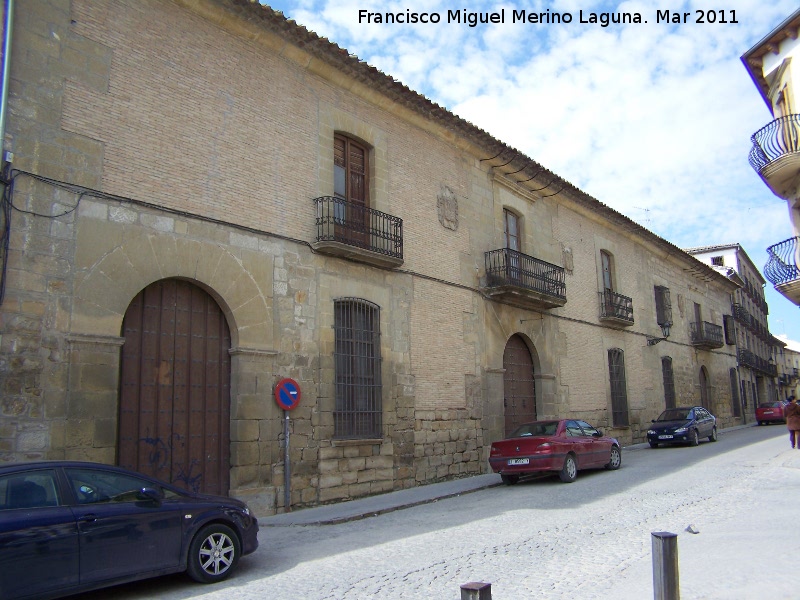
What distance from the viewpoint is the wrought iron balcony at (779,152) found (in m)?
15.0

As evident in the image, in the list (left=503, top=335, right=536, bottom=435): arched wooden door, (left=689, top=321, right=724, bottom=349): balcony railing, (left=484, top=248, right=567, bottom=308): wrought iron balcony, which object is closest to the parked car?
(left=689, top=321, right=724, bottom=349): balcony railing

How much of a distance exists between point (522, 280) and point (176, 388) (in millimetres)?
9037

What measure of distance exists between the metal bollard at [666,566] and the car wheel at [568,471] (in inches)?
336

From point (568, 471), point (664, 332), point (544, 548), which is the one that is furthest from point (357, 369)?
point (664, 332)

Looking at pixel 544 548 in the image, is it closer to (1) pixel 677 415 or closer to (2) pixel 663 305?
(1) pixel 677 415

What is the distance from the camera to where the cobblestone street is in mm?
5395

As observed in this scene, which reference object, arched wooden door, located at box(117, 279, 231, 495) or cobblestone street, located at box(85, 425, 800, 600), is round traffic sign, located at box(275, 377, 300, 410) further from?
cobblestone street, located at box(85, 425, 800, 600)

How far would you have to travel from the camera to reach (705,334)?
2759 centimetres

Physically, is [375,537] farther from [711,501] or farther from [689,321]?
[689,321]

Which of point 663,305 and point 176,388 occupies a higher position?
point 663,305

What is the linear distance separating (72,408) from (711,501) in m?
8.46

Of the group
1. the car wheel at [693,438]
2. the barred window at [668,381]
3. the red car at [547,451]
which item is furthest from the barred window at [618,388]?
the red car at [547,451]

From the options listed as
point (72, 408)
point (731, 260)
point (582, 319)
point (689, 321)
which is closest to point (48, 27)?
point (72, 408)

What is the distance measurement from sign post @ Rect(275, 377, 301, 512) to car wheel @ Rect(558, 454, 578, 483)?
5056 millimetres
